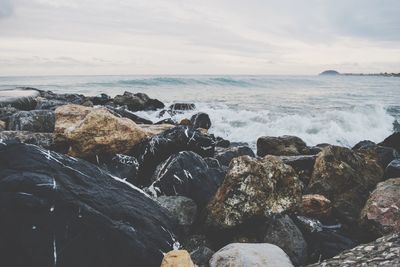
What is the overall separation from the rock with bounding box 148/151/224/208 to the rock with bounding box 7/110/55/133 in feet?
12.4

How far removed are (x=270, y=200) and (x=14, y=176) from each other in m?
3.09

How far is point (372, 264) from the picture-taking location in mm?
2805

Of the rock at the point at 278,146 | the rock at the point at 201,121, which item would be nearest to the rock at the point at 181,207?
the rock at the point at 278,146

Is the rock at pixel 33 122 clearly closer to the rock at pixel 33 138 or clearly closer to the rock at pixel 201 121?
the rock at pixel 33 138

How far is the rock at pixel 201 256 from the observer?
3797 mm

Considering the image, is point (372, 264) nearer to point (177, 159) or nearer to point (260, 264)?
point (260, 264)

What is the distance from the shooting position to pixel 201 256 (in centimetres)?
394

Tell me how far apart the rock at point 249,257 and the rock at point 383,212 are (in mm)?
2073

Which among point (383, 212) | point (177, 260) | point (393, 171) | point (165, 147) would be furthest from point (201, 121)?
point (177, 260)

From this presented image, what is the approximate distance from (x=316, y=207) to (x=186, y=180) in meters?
1.94

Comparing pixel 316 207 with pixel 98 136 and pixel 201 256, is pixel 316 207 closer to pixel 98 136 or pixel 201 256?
pixel 201 256

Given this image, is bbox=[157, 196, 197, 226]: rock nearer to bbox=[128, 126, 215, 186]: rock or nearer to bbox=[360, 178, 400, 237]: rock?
bbox=[128, 126, 215, 186]: rock

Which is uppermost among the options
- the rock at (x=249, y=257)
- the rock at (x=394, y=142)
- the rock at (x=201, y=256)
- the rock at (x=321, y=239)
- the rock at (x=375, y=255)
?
the rock at (x=375, y=255)

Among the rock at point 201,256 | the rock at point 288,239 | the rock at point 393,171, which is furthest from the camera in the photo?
the rock at point 393,171
